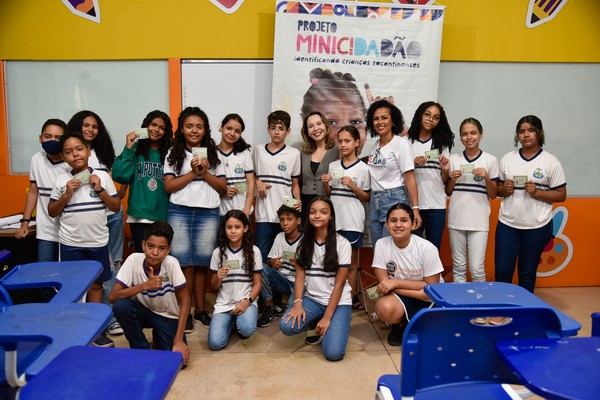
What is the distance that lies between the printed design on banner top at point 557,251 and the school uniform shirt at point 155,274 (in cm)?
321

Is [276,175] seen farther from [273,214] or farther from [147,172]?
[147,172]

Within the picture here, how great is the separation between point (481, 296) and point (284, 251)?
1.72 metres

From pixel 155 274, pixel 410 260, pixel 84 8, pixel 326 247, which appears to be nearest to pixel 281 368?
pixel 326 247

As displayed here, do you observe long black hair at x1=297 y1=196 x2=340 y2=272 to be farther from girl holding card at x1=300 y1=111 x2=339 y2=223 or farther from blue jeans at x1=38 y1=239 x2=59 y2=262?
blue jeans at x1=38 y1=239 x2=59 y2=262

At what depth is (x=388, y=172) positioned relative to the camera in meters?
3.15

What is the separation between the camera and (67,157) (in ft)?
8.87

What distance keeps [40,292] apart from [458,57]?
363 cm

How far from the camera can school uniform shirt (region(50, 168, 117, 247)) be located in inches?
108

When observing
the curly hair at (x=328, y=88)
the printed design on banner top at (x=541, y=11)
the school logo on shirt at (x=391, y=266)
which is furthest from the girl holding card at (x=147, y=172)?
the printed design on banner top at (x=541, y=11)

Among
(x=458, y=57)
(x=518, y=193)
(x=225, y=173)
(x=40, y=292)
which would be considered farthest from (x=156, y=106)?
(x=518, y=193)

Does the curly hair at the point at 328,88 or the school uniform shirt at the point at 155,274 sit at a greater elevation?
the curly hair at the point at 328,88

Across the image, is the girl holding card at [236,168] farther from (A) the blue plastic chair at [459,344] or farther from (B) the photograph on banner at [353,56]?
(A) the blue plastic chair at [459,344]

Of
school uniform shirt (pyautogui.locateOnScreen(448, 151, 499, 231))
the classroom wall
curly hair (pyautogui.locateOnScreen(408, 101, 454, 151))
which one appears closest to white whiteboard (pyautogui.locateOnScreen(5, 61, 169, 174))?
the classroom wall

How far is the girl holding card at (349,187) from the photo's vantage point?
3.15m
